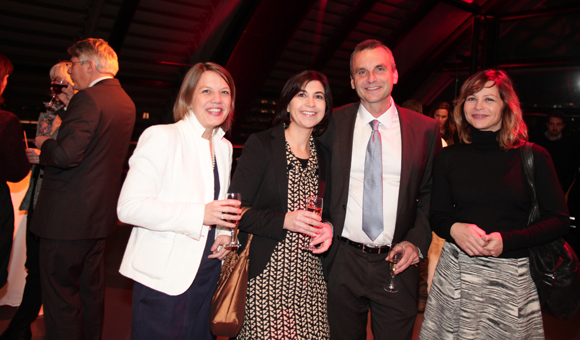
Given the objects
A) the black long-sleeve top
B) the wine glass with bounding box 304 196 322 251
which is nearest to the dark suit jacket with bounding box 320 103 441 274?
the black long-sleeve top

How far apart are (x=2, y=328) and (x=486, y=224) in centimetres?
365

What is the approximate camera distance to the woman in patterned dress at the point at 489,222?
1.87 m

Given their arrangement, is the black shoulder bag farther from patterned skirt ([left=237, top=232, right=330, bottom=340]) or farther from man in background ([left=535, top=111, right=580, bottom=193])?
man in background ([left=535, top=111, right=580, bottom=193])

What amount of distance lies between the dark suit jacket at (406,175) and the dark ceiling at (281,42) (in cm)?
449

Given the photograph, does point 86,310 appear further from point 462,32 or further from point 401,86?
point 462,32

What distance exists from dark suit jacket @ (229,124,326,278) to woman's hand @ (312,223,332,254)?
164mm

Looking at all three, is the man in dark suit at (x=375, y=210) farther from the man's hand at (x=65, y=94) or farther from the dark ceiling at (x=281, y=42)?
the dark ceiling at (x=281, y=42)

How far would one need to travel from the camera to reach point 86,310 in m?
2.73

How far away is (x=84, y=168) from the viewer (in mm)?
2541

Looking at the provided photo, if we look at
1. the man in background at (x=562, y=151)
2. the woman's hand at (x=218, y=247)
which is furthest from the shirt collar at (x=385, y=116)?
the man in background at (x=562, y=151)

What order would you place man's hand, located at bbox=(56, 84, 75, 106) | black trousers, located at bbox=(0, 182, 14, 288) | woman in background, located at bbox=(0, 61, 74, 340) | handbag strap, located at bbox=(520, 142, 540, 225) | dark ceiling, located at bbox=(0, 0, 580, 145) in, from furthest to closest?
dark ceiling, located at bbox=(0, 0, 580, 145) → man's hand, located at bbox=(56, 84, 75, 106) → woman in background, located at bbox=(0, 61, 74, 340) → black trousers, located at bbox=(0, 182, 14, 288) → handbag strap, located at bbox=(520, 142, 540, 225)

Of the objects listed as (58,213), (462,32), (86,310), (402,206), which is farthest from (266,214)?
(462,32)

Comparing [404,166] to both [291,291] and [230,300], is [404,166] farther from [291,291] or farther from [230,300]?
[230,300]

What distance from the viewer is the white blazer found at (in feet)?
5.53
